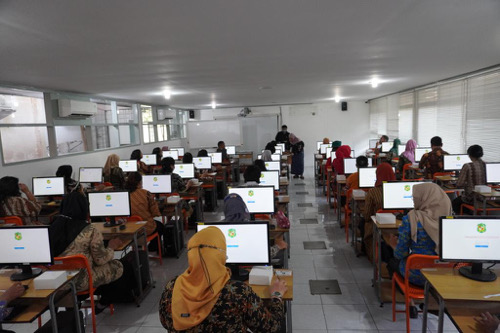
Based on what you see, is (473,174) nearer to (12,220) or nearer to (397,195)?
(397,195)

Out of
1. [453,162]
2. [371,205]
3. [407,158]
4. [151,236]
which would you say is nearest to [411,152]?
[407,158]

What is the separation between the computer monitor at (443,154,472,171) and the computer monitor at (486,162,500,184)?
142 cm

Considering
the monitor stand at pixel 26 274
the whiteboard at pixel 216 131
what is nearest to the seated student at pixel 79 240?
the monitor stand at pixel 26 274

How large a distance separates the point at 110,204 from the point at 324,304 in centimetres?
272

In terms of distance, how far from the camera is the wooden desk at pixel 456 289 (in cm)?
197

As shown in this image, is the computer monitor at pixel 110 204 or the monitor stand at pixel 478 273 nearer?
the monitor stand at pixel 478 273

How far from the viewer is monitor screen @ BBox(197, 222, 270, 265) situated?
7.82ft

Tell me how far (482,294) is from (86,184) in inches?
287

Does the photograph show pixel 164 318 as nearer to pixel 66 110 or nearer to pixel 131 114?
pixel 66 110

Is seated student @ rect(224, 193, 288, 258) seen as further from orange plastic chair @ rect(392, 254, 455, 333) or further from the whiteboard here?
the whiteboard

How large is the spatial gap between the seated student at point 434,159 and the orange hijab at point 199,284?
21.2 feet

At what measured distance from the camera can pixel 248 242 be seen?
2.39 meters

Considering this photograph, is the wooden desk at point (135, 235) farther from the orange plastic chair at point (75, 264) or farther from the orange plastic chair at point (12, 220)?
the orange plastic chair at point (12, 220)

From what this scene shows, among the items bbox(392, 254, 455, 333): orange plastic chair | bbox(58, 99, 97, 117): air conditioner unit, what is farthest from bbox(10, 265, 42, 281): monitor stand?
bbox(58, 99, 97, 117): air conditioner unit
